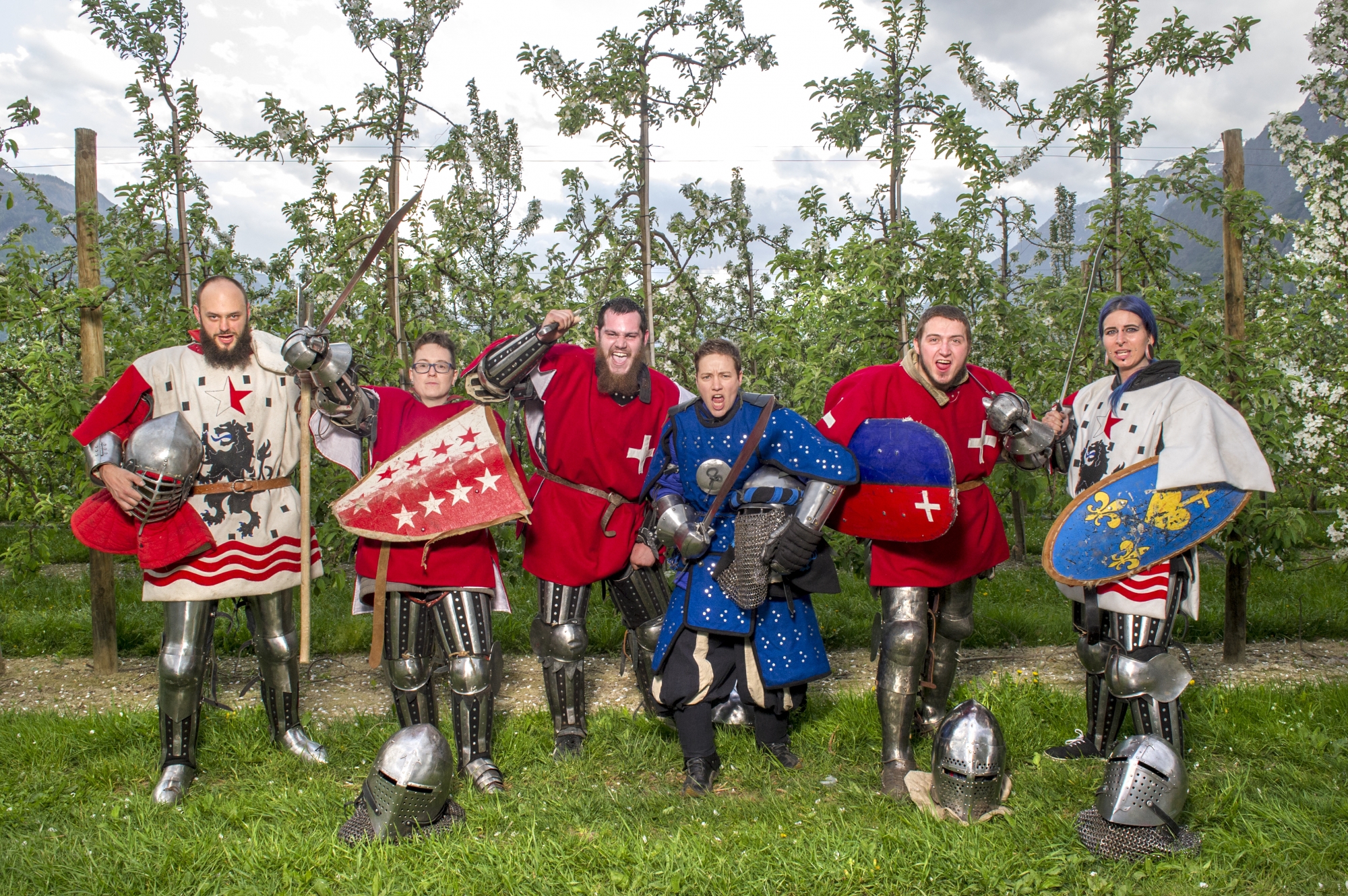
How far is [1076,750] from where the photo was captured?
12.2 ft

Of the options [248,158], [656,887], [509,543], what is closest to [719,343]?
[656,887]

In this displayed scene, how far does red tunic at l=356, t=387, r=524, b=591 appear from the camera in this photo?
348 centimetres

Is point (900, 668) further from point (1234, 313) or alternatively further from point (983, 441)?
point (1234, 313)

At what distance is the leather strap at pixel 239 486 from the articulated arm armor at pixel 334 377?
37 cm

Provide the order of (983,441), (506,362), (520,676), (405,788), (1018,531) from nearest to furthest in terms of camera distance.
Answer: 1. (405,788)
2. (506,362)
3. (983,441)
4. (520,676)
5. (1018,531)

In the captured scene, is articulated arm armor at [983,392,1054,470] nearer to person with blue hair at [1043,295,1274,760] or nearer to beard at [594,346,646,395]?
person with blue hair at [1043,295,1274,760]

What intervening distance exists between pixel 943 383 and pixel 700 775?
174 cm

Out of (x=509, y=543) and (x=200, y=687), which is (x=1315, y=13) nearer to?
(x=509, y=543)

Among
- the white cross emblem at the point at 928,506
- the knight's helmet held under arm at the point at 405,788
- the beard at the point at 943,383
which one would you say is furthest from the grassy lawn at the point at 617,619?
the white cross emblem at the point at 928,506

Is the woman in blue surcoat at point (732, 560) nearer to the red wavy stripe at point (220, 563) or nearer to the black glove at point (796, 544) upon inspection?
the black glove at point (796, 544)

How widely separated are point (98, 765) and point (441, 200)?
146 inches

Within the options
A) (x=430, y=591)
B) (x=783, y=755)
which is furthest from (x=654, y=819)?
(x=430, y=591)

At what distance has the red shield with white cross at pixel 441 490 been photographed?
3406 millimetres

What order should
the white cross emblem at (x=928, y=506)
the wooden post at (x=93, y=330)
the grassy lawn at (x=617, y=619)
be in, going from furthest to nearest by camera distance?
the grassy lawn at (x=617, y=619)
the wooden post at (x=93, y=330)
the white cross emblem at (x=928, y=506)
